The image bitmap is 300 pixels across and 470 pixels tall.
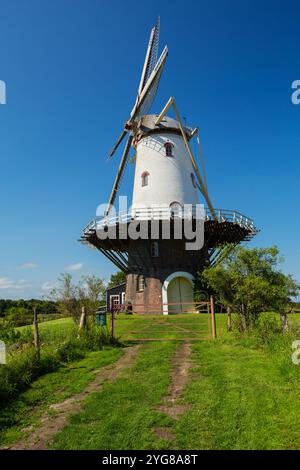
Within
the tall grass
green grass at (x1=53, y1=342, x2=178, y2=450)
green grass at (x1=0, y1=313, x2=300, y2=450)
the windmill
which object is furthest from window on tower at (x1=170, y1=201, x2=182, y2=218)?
green grass at (x1=53, y1=342, x2=178, y2=450)

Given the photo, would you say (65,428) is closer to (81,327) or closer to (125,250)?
(81,327)

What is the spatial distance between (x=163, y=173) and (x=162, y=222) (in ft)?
13.2

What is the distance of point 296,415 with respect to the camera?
512 cm

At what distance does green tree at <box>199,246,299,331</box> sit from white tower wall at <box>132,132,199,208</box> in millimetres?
11797

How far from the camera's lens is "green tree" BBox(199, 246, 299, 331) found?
36.0 ft

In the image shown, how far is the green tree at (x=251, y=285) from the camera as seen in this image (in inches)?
432

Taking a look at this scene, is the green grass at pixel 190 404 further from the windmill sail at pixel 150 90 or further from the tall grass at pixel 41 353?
the windmill sail at pixel 150 90

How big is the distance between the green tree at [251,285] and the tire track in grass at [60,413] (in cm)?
471

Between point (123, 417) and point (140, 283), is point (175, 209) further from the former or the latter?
point (123, 417)

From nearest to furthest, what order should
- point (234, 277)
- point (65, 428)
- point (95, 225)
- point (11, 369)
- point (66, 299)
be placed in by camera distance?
point (65, 428) → point (11, 369) → point (234, 277) → point (66, 299) → point (95, 225)

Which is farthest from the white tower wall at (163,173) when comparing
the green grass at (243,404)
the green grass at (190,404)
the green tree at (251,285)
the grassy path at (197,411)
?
the grassy path at (197,411)

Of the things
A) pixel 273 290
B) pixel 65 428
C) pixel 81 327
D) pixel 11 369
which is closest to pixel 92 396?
pixel 65 428
